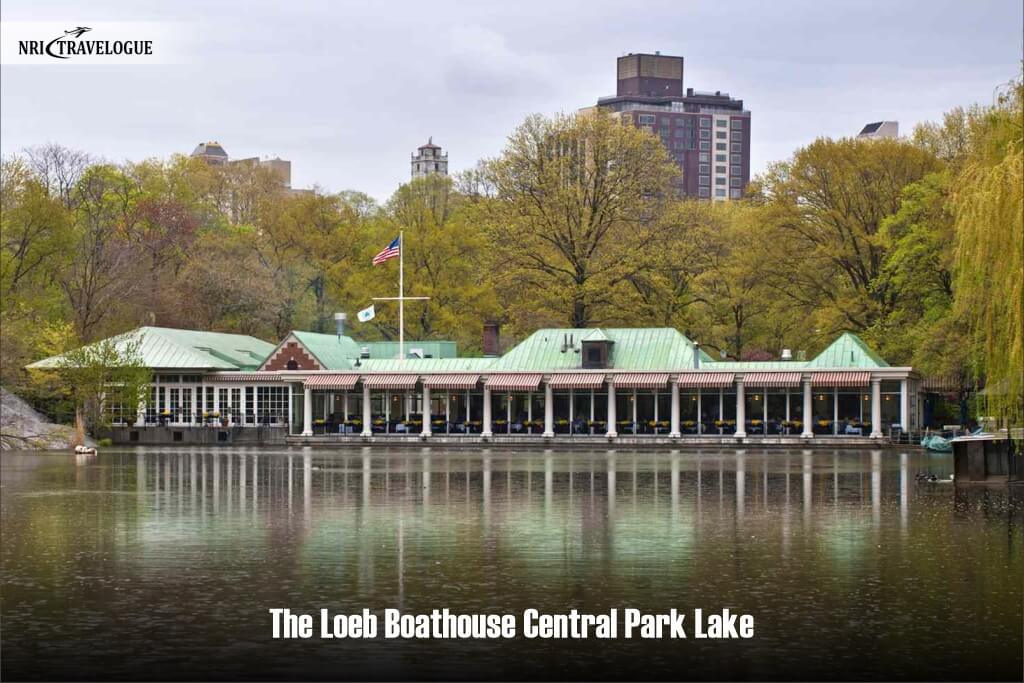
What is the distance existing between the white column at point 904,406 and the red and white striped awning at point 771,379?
4441 mm

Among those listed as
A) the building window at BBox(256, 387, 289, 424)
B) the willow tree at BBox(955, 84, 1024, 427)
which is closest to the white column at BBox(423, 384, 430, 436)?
the building window at BBox(256, 387, 289, 424)

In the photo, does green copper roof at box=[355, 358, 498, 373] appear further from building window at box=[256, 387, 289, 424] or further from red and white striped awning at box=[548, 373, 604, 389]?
building window at box=[256, 387, 289, 424]

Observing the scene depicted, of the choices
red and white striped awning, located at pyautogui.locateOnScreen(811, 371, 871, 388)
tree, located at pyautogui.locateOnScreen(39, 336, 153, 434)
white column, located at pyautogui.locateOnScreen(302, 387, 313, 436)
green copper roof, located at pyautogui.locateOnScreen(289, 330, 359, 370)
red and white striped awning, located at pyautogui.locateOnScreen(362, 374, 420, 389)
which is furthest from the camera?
green copper roof, located at pyautogui.locateOnScreen(289, 330, 359, 370)

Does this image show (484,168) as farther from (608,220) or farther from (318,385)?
(318,385)

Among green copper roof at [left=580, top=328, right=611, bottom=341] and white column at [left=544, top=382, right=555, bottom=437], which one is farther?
green copper roof at [left=580, top=328, right=611, bottom=341]

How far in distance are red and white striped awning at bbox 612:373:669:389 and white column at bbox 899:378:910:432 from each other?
33.6 feet

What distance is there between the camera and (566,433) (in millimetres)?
69062

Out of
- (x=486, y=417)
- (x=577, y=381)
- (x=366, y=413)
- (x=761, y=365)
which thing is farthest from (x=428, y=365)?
(x=761, y=365)

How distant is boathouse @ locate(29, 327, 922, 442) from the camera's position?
65062mm

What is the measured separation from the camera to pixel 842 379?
207 feet

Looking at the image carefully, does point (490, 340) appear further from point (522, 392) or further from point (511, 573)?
point (511, 573)

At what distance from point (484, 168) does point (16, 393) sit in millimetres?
31163

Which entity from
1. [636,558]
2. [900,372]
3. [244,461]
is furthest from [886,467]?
[636,558]

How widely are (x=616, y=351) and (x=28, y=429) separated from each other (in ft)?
87.9
